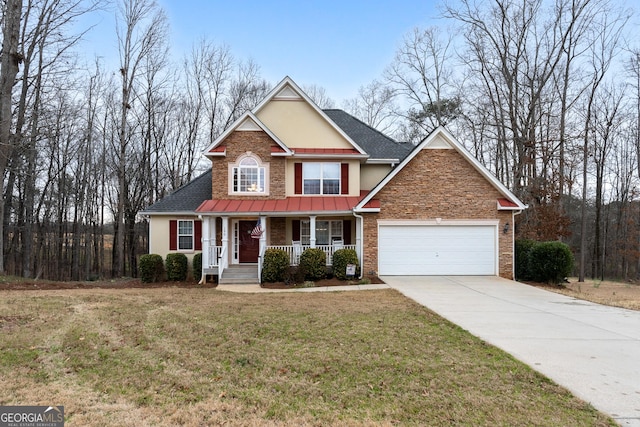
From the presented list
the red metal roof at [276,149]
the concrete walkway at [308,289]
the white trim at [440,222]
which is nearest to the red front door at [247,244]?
the concrete walkway at [308,289]

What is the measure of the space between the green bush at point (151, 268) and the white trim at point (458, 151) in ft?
30.5

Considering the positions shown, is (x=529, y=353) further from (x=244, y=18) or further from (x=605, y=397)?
(x=244, y=18)

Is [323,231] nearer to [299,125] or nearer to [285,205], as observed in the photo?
[285,205]

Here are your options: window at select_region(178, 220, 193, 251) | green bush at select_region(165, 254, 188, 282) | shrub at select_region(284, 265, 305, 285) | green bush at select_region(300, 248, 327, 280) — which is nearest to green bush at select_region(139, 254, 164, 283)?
green bush at select_region(165, 254, 188, 282)

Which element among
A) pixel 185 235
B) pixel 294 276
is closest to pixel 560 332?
pixel 294 276

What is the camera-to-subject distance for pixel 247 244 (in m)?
16.6

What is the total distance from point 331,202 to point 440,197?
4662 mm

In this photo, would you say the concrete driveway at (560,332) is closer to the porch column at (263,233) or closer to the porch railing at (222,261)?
the porch column at (263,233)

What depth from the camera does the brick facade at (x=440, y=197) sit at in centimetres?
1448

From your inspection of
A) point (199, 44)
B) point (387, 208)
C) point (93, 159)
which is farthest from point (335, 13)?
point (93, 159)

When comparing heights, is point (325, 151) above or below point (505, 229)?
above

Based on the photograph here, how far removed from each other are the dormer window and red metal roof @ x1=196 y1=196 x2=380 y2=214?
1.72ft

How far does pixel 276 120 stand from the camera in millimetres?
16938

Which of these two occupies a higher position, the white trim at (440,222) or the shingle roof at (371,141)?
the shingle roof at (371,141)
